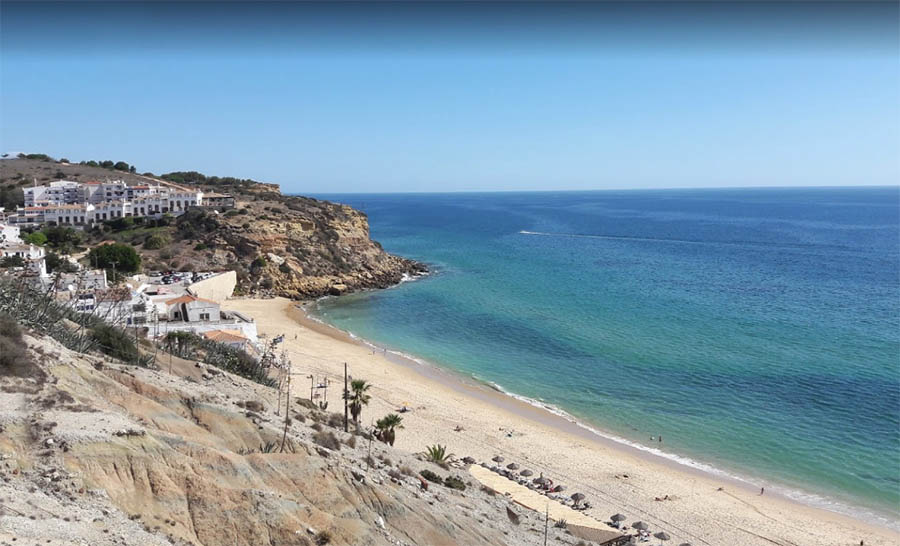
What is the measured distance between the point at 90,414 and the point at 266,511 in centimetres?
406

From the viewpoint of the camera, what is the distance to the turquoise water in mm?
27406

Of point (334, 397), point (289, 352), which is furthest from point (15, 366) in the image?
point (289, 352)

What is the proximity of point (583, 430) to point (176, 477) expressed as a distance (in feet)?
71.5

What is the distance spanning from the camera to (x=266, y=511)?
1126cm

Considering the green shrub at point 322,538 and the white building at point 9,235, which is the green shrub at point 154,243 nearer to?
the white building at point 9,235

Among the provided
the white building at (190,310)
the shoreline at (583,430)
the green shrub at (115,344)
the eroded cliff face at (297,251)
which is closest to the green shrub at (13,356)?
the green shrub at (115,344)

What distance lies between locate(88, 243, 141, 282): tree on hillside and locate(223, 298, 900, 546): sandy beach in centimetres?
2007

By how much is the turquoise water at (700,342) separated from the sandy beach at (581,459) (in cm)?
163

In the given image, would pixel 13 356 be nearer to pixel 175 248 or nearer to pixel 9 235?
pixel 9 235

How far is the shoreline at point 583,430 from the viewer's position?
2301cm

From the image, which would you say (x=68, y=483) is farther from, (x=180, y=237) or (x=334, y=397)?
(x=180, y=237)

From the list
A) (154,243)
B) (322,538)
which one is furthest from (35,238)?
(322,538)

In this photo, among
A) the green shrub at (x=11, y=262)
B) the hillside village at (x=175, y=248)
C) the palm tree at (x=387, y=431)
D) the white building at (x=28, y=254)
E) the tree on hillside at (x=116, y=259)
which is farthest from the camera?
the tree on hillside at (x=116, y=259)

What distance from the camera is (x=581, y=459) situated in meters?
26.2
